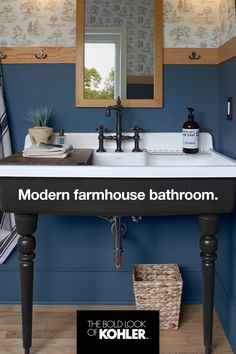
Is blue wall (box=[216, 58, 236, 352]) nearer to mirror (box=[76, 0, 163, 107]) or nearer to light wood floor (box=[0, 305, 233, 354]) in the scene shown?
light wood floor (box=[0, 305, 233, 354])

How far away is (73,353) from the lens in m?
2.22

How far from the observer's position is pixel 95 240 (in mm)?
2734

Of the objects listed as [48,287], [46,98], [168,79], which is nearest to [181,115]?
[168,79]

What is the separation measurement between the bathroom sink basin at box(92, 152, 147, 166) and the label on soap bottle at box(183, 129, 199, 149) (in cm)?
22

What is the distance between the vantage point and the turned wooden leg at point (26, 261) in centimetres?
208

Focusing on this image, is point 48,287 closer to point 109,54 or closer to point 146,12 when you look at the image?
point 109,54

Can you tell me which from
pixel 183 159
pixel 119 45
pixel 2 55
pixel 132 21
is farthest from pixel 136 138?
pixel 2 55

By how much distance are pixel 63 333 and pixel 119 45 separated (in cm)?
144

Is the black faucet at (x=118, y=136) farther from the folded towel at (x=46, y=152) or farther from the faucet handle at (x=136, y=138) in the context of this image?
the folded towel at (x=46, y=152)

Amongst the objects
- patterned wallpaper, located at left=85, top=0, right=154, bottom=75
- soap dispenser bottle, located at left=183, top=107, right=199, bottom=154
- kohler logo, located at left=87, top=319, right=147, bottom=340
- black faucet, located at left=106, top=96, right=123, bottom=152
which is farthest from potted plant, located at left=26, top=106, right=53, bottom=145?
kohler logo, located at left=87, top=319, right=147, bottom=340

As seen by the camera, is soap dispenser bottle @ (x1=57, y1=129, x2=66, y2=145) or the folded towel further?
soap dispenser bottle @ (x1=57, y1=129, x2=66, y2=145)

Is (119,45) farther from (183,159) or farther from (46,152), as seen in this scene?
(46,152)

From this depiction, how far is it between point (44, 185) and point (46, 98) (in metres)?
0.83

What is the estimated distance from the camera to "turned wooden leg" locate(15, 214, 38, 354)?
2.08m
